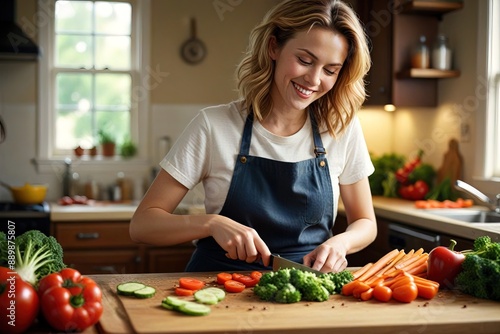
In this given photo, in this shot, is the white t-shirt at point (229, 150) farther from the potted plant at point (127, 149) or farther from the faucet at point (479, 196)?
the potted plant at point (127, 149)

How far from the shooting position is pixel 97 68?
17.2 feet

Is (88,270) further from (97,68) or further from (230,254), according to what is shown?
(230,254)

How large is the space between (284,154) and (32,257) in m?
0.95

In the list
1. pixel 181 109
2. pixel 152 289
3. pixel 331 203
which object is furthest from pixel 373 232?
pixel 181 109

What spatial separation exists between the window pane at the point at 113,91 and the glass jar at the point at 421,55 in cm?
219

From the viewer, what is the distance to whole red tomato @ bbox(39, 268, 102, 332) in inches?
57.0

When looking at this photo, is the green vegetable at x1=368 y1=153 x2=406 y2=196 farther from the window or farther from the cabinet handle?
the cabinet handle

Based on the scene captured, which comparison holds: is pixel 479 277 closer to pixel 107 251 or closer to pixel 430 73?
pixel 430 73

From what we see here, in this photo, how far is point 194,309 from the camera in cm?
156

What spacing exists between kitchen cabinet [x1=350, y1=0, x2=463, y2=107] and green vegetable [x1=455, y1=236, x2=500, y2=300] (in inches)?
101

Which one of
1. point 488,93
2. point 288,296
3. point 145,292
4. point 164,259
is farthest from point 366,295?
point 164,259

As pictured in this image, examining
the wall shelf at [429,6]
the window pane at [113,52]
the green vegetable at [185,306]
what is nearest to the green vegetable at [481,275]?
the green vegetable at [185,306]

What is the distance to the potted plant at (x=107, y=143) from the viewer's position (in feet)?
17.0

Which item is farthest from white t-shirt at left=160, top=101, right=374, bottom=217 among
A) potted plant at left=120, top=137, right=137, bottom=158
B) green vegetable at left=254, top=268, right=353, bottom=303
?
potted plant at left=120, top=137, right=137, bottom=158
